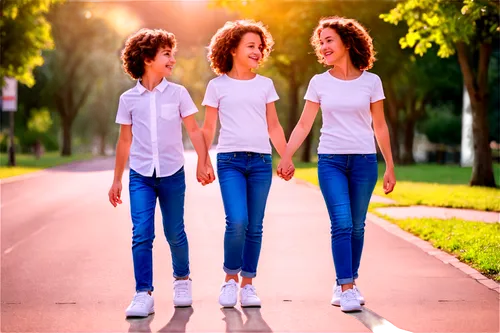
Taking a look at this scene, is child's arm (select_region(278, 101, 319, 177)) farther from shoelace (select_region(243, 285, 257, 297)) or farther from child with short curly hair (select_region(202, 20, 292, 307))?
shoelace (select_region(243, 285, 257, 297))

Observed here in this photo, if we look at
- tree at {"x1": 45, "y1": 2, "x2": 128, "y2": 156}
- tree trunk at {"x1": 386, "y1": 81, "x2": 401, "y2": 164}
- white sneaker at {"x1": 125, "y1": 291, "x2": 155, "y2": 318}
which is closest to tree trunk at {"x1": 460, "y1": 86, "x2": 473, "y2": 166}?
tree trunk at {"x1": 386, "y1": 81, "x2": 401, "y2": 164}

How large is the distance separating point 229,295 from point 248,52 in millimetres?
1793

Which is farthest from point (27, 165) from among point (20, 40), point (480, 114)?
point (480, 114)

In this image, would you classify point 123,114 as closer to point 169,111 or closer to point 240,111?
point 169,111

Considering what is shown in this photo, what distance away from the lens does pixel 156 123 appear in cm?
624

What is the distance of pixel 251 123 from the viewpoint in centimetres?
638

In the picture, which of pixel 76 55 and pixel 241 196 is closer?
pixel 241 196

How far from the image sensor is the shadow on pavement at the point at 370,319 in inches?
232

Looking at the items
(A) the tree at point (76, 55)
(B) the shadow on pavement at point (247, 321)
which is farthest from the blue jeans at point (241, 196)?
(A) the tree at point (76, 55)

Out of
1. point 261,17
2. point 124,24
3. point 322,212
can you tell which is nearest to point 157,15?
point 124,24

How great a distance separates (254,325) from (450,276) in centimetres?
273

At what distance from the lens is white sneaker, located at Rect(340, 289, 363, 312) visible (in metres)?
6.22

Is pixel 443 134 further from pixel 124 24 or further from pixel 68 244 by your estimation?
pixel 68 244

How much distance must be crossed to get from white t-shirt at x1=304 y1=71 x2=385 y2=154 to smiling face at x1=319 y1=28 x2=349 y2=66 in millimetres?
147
